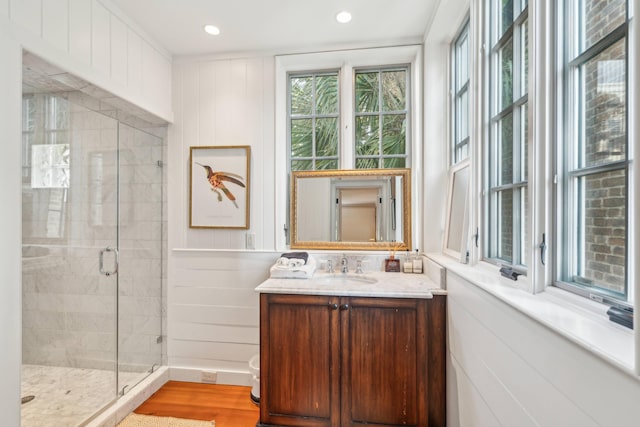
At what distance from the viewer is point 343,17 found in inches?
79.2

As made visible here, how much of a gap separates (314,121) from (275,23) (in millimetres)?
761

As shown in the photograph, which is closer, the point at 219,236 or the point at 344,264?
the point at 344,264

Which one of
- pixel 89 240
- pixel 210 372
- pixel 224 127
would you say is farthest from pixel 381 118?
pixel 210 372

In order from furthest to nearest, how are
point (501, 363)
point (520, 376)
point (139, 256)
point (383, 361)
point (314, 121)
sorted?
point (314, 121)
point (139, 256)
point (383, 361)
point (501, 363)
point (520, 376)

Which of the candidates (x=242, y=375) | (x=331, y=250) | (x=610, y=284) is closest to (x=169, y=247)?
(x=242, y=375)

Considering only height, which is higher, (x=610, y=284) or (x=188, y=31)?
(x=188, y=31)

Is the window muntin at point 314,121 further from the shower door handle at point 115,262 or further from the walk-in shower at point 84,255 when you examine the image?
the shower door handle at point 115,262

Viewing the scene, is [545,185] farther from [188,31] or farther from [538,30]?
[188,31]

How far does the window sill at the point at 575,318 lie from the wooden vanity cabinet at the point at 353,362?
65 centimetres

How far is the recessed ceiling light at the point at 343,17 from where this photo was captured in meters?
1.97

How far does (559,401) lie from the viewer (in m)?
0.76

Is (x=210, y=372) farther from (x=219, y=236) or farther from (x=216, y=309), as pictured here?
(x=219, y=236)

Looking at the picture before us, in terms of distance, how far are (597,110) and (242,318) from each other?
7.98 feet

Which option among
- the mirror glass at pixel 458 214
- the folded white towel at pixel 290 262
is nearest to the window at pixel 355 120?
the mirror glass at pixel 458 214
